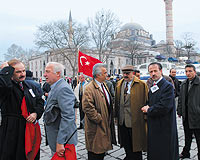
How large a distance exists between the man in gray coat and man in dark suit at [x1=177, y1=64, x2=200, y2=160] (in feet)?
8.80

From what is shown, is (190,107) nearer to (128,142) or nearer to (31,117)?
(128,142)

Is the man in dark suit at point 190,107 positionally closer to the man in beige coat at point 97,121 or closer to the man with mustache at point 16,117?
the man in beige coat at point 97,121

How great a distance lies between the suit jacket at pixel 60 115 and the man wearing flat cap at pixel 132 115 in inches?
50.7

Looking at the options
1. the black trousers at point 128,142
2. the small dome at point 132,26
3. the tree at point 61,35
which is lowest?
the black trousers at point 128,142

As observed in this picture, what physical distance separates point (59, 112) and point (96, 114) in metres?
0.77

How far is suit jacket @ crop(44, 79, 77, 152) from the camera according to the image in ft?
8.17

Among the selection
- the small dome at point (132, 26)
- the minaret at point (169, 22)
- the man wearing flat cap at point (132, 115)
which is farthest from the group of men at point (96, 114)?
the small dome at point (132, 26)

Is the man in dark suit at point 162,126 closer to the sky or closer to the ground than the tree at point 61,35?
closer to the ground

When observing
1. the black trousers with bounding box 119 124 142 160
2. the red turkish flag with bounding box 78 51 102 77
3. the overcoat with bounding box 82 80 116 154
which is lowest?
the black trousers with bounding box 119 124 142 160

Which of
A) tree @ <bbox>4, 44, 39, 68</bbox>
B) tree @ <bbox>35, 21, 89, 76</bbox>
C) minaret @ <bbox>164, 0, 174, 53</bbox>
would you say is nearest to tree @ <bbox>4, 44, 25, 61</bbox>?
tree @ <bbox>4, 44, 39, 68</bbox>

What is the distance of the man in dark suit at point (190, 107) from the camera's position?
3.85m

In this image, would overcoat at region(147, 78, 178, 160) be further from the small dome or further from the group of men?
the small dome

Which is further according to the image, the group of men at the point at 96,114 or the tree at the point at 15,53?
the tree at the point at 15,53

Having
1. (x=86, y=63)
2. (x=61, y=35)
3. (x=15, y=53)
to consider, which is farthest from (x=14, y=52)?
(x=86, y=63)
